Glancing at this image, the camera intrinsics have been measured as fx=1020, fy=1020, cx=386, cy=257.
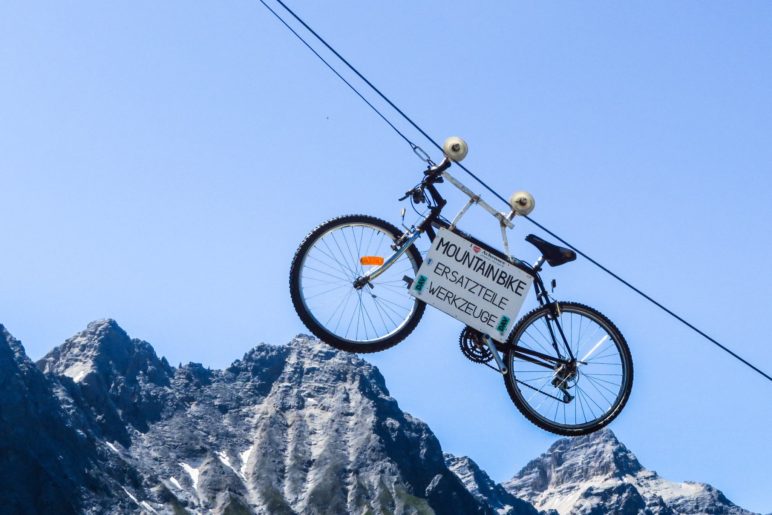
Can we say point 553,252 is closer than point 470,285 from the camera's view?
No

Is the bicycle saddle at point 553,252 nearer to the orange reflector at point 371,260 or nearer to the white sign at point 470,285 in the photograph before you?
the white sign at point 470,285

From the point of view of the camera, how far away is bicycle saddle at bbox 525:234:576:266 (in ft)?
70.0

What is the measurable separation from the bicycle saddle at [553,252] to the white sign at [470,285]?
34.0 inches

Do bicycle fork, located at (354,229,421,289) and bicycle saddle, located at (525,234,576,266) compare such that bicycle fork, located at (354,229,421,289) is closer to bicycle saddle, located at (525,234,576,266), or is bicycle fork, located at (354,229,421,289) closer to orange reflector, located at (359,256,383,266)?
orange reflector, located at (359,256,383,266)

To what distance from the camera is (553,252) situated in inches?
842

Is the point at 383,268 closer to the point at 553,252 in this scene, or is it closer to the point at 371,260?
the point at 371,260

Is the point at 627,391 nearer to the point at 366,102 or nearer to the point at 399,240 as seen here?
the point at 399,240

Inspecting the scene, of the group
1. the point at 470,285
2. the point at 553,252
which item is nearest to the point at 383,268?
the point at 470,285

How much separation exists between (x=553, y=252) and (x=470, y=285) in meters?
2.05

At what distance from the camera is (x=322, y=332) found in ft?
68.4

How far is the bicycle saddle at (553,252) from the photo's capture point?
21.3 meters

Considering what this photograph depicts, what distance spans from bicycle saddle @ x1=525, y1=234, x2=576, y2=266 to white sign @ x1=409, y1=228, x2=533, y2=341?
0.86 m

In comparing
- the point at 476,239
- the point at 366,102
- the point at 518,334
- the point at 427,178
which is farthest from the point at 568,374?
the point at 366,102

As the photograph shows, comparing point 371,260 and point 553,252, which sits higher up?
point 553,252
